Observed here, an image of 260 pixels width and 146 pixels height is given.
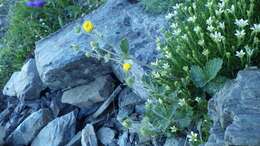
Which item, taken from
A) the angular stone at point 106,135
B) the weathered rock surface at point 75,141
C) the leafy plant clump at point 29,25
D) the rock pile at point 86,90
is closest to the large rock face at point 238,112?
the rock pile at point 86,90

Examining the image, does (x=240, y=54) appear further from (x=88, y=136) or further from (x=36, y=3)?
(x=36, y=3)

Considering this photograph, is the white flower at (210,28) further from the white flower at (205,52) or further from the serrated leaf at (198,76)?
the serrated leaf at (198,76)

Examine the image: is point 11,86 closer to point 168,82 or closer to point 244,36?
point 168,82

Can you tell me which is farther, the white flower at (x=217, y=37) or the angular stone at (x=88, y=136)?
the angular stone at (x=88, y=136)

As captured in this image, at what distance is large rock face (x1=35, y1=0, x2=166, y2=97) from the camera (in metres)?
4.67

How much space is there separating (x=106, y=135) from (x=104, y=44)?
0.82 metres

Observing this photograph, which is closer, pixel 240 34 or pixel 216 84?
pixel 240 34

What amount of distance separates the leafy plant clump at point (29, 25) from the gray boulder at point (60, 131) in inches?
60.1

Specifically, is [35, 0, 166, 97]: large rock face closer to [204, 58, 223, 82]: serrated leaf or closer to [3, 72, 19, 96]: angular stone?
[3, 72, 19, 96]: angular stone

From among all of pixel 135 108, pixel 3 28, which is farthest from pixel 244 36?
pixel 3 28

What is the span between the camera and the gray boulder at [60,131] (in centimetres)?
500

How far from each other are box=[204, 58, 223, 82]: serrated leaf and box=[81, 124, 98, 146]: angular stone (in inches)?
59.4

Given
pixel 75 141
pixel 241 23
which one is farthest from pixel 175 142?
pixel 75 141

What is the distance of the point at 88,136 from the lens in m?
4.79
